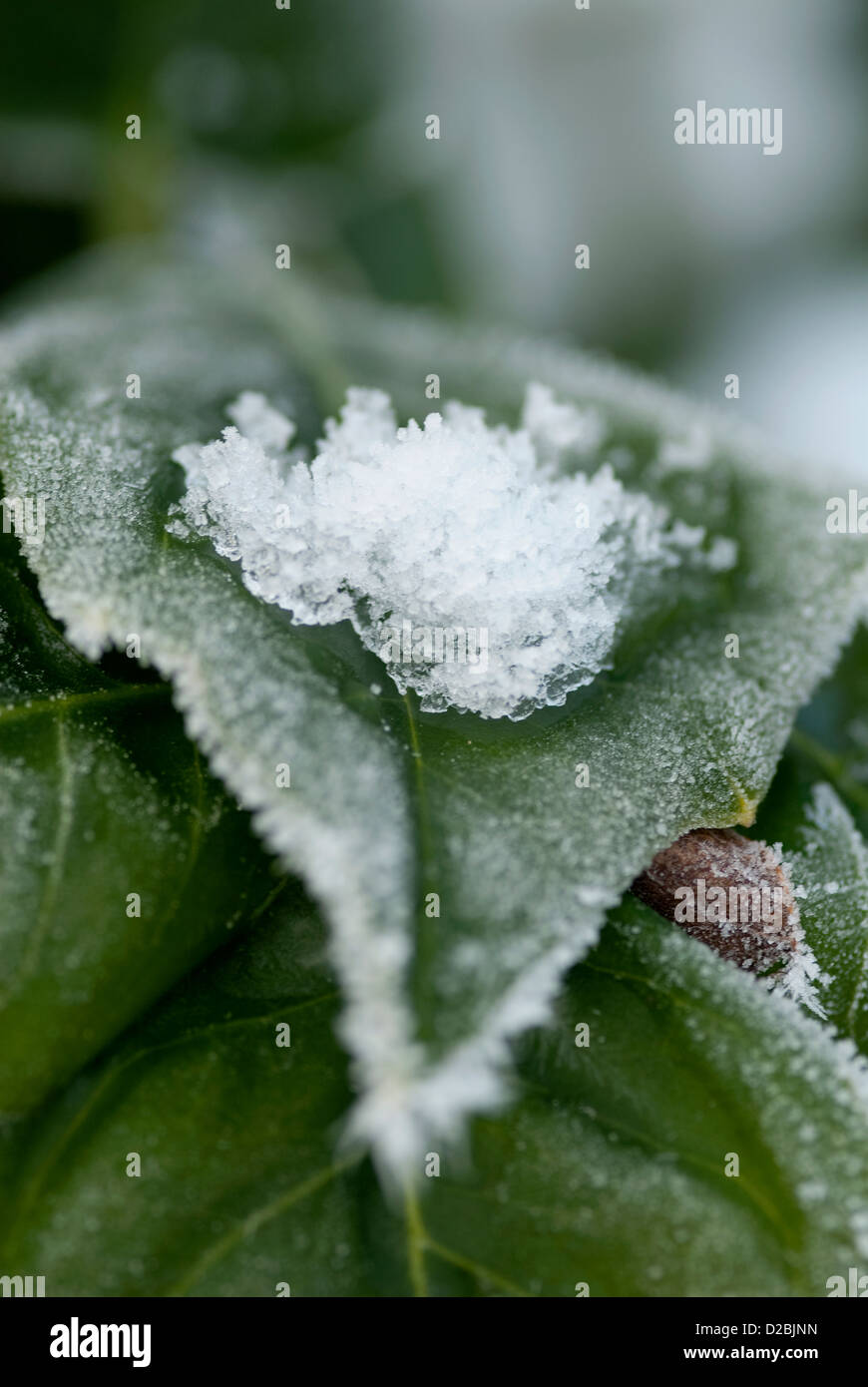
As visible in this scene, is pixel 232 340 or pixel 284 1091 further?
pixel 232 340

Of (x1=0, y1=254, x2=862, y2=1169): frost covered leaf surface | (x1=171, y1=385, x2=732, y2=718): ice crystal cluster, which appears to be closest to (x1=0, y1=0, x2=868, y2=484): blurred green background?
(x1=0, y1=254, x2=862, y2=1169): frost covered leaf surface

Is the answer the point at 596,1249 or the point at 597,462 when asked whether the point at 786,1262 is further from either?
the point at 597,462

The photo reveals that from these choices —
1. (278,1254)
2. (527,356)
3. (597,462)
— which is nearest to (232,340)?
(527,356)

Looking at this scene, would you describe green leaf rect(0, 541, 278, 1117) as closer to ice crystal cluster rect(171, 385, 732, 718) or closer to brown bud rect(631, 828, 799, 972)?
ice crystal cluster rect(171, 385, 732, 718)

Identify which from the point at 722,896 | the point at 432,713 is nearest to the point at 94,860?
the point at 432,713

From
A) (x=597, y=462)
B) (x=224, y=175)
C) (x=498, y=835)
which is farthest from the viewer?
(x=224, y=175)

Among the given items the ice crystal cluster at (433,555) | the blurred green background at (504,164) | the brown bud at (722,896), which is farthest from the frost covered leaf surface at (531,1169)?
the blurred green background at (504,164)

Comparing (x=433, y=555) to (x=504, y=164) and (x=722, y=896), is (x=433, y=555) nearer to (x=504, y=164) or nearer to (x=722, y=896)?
(x=722, y=896)
